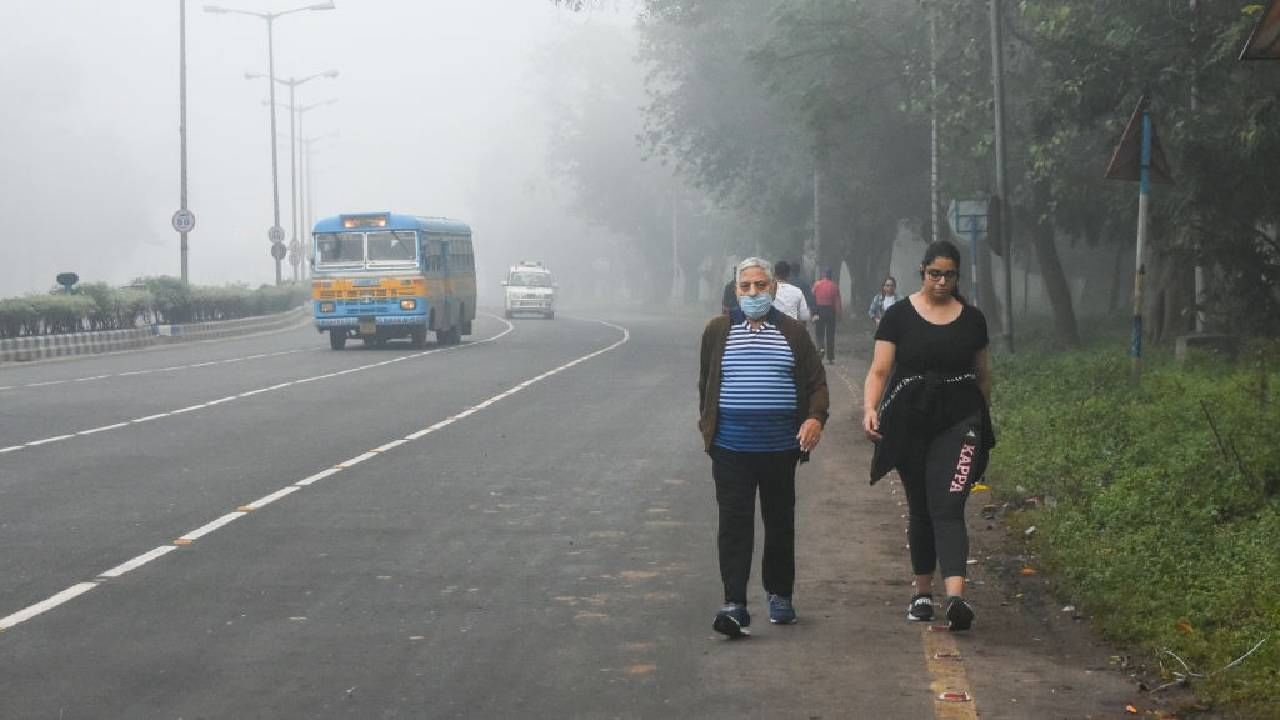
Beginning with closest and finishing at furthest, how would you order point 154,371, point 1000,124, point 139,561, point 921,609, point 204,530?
point 921,609 → point 139,561 → point 204,530 → point 1000,124 → point 154,371

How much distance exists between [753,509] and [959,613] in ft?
3.51

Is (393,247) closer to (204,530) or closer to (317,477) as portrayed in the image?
(317,477)

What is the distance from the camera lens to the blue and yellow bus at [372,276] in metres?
39.8

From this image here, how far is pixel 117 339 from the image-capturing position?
140ft

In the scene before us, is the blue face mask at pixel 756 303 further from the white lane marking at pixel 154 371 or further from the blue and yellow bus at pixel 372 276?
the blue and yellow bus at pixel 372 276

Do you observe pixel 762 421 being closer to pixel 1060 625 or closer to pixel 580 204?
pixel 1060 625

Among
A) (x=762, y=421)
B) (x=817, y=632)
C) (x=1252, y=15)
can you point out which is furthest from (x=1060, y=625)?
(x=1252, y=15)

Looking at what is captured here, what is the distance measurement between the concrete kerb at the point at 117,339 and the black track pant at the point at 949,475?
3093cm

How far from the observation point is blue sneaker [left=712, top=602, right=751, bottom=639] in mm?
8547

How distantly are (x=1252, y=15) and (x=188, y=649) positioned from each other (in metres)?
16.1

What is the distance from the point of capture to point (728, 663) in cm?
806

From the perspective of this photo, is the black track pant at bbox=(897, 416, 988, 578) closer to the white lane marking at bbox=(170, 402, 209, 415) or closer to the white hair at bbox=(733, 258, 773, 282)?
the white hair at bbox=(733, 258, 773, 282)

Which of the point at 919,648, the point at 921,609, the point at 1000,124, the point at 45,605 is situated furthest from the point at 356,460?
the point at 1000,124

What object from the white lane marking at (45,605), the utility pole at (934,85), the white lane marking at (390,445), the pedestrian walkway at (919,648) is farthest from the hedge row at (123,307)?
the pedestrian walkway at (919,648)
